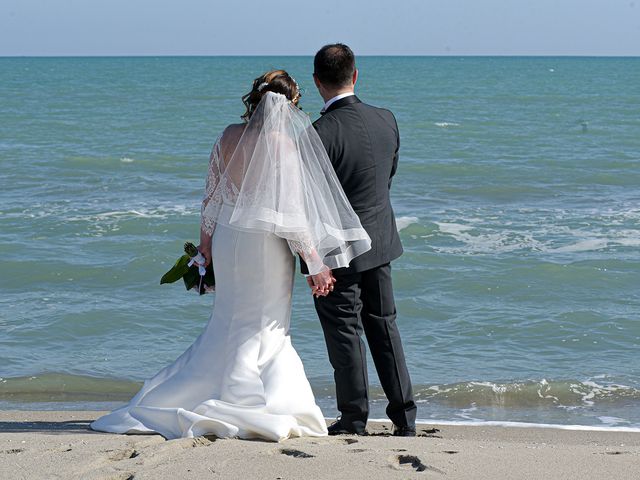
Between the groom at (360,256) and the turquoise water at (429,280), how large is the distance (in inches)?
56.8

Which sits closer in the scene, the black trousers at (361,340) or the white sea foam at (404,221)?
the black trousers at (361,340)

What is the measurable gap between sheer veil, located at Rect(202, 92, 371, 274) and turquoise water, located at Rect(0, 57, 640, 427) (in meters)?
2.00

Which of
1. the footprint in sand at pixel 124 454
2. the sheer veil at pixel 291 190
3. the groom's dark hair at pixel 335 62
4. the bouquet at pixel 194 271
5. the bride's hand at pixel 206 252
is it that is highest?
the groom's dark hair at pixel 335 62

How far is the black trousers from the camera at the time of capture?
4.68 meters

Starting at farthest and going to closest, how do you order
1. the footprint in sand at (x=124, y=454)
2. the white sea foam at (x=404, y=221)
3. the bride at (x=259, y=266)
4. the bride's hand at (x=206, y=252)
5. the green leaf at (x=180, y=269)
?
the white sea foam at (x=404, y=221) → the green leaf at (x=180, y=269) → the bride's hand at (x=206, y=252) → the bride at (x=259, y=266) → the footprint in sand at (x=124, y=454)

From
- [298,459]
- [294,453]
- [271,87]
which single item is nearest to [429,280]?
[271,87]

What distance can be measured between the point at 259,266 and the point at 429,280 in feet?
18.0

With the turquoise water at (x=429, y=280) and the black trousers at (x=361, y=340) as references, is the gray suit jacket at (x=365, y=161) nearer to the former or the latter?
the black trousers at (x=361, y=340)

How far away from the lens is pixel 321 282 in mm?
4551

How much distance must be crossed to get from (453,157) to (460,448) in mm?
18315

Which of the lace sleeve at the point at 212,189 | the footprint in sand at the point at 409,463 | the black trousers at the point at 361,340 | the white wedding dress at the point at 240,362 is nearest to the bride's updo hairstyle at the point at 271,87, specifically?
the lace sleeve at the point at 212,189

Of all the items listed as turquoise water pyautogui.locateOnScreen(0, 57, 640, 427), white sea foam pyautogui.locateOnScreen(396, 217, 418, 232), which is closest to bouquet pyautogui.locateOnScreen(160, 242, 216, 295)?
turquoise water pyautogui.locateOnScreen(0, 57, 640, 427)

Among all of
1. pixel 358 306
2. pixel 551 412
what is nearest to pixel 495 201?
pixel 551 412

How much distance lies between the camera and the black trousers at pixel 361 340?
4.68 meters
